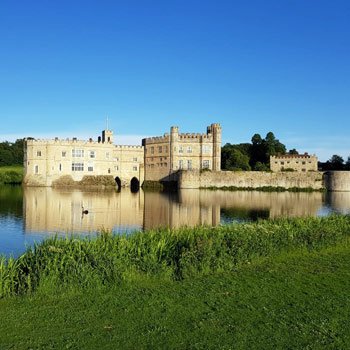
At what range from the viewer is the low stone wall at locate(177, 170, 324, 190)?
66.0m

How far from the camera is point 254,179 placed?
221 ft

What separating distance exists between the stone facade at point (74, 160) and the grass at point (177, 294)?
53.7m

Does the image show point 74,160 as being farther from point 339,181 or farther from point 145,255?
point 145,255

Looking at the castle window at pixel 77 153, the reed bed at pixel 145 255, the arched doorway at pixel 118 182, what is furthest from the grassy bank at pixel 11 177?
the reed bed at pixel 145 255

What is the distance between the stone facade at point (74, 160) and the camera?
64812 mm

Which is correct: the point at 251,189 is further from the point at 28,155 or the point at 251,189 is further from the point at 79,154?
the point at 28,155

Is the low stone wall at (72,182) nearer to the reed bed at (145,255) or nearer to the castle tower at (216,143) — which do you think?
the castle tower at (216,143)

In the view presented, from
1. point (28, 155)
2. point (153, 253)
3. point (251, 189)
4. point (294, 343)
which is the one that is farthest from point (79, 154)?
point (294, 343)

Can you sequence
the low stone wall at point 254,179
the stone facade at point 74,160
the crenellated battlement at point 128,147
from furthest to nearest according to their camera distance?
the crenellated battlement at point 128,147 < the low stone wall at point 254,179 < the stone facade at point 74,160

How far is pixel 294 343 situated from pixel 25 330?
457 cm

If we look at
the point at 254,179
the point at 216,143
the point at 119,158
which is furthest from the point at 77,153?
the point at 254,179

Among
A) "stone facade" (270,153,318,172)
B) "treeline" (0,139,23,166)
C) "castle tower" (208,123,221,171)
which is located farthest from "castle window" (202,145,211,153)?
"treeline" (0,139,23,166)

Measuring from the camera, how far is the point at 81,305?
9.19 metres

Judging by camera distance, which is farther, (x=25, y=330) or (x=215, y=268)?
(x=215, y=268)
